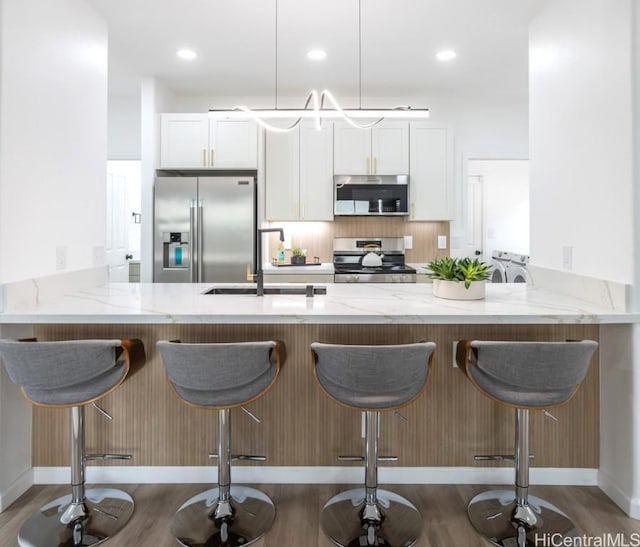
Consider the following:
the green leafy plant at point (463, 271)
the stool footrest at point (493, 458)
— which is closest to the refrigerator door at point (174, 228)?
the green leafy plant at point (463, 271)

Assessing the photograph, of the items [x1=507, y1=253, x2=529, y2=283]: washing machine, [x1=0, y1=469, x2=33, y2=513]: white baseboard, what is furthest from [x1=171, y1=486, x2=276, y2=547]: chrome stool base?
[x1=507, y1=253, x2=529, y2=283]: washing machine

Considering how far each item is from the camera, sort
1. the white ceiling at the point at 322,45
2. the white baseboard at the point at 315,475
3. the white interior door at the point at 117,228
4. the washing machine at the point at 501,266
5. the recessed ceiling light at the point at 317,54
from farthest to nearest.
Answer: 1. the white interior door at the point at 117,228
2. the washing machine at the point at 501,266
3. the recessed ceiling light at the point at 317,54
4. the white ceiling at the point at 322,45
5. the white baseboard at the point at 315,475

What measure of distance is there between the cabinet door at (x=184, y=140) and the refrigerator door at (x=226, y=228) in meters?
0.33

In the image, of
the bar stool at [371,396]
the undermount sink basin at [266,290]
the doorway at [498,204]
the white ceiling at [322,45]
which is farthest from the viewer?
the doorway at [498,204]

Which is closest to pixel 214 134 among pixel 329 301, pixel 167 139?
pixel 167 139

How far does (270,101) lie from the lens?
16.1 feet

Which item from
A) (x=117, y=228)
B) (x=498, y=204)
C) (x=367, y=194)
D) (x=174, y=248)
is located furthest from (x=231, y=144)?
(x=498, y=204)

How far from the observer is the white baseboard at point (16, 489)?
6.86ft

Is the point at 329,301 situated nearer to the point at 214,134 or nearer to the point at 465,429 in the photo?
the point at 465,429

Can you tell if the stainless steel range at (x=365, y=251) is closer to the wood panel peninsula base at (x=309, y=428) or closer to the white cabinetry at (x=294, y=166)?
the white cabinetry at (x=294, y=166)

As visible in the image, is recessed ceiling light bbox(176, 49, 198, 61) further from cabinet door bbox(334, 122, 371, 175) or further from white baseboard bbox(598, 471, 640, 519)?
white baseboard bbox(598, 471, 640, 519)

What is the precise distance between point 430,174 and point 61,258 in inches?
128

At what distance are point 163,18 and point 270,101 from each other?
1.80m

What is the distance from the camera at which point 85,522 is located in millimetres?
1959
